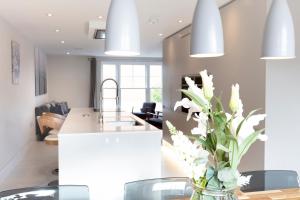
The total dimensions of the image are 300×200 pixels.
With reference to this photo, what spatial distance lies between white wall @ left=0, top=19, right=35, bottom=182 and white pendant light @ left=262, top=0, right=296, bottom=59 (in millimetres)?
4058

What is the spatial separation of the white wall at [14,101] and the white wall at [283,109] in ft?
12.4

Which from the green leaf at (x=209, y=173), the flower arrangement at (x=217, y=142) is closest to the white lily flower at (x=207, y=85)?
the flower arrangement at (x=217, y=142)

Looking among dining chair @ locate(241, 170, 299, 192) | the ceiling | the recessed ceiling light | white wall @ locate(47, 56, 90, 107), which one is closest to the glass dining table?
dining chair @ locate(241, 170, 299, 192)

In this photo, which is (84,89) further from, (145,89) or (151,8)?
(151,8)

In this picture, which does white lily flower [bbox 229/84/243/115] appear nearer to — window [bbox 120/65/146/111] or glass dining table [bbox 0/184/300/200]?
glass dining table [bbox 0/184/300/200]

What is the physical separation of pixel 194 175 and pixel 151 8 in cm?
339

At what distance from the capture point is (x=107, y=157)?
104 inches

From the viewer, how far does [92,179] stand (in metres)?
2.61

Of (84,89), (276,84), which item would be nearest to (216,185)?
(276,84)

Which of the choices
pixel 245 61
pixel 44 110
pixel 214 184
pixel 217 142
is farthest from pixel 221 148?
pixel 44 110

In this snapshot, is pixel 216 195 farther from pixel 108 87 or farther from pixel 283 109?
pixel 108 87

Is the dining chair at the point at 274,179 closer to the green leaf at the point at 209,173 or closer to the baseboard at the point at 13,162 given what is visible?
the green leaf at the point at 209,173

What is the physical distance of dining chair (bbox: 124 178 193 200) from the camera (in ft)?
5.74

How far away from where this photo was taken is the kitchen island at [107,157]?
A: 2.55m
